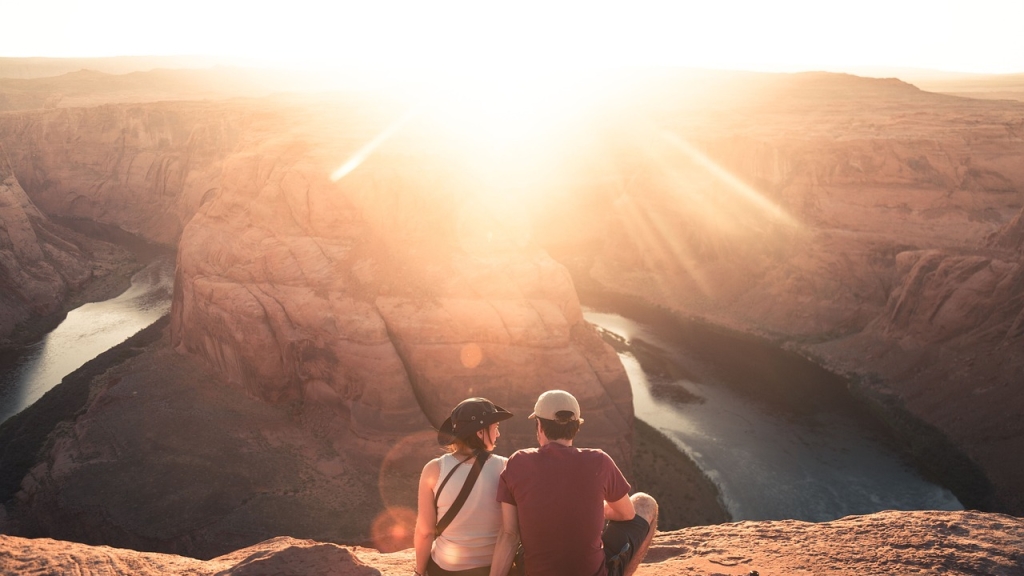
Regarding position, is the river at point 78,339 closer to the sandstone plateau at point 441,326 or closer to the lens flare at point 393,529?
the sandstone plateau at point 441,326

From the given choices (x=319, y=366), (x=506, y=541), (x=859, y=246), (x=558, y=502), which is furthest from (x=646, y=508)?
(x=859, y=246)

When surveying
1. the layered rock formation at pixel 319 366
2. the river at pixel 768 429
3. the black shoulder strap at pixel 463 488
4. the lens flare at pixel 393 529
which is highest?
the black shoulder strap at pixel 463 488

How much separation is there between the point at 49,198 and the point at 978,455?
97.2 m

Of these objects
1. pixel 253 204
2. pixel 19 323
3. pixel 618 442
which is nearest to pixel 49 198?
pixel 19 323

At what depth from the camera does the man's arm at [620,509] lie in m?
7.52

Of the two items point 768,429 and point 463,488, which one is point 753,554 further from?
point 768,429

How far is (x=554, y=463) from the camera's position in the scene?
22.2ft

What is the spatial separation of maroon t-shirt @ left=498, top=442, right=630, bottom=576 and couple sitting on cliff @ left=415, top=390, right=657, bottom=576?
1cm

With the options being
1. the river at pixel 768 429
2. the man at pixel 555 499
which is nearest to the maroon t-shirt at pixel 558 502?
the man at pixel 555 499

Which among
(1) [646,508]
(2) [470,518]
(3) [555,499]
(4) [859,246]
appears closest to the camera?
(3) [555,499]

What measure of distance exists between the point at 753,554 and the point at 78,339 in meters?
48.9

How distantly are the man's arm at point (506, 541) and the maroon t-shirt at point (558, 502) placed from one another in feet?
0.24

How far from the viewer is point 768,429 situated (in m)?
35.7

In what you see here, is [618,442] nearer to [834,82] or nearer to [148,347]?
[148,347]
